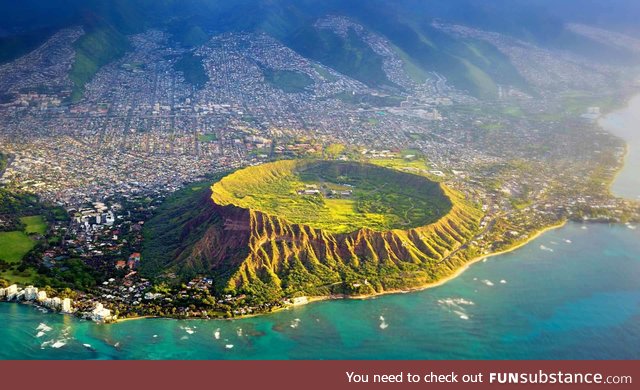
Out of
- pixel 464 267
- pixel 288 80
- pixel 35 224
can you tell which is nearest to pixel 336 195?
pixel 464 267

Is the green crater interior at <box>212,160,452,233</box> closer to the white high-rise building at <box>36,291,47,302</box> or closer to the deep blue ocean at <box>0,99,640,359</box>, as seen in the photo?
the deep blue ocean at <box>0,99,640,359</box>

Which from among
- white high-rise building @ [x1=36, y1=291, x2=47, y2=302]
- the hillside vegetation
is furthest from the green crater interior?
white high-rise building @ [x1=36, y1=291, x2=47, y2=302]

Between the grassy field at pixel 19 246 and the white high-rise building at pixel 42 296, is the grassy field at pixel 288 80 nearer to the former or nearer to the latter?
the grassy field at pixel 19 246

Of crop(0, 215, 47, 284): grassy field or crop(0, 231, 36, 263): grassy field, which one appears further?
crop(0, 231, 36, 263): grassy field

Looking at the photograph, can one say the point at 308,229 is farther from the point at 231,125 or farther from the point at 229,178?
the point at 231,125

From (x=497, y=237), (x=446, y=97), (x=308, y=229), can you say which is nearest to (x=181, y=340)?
(x=308, y=229)

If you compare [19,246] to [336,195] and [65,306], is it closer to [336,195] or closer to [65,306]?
[65,306]
